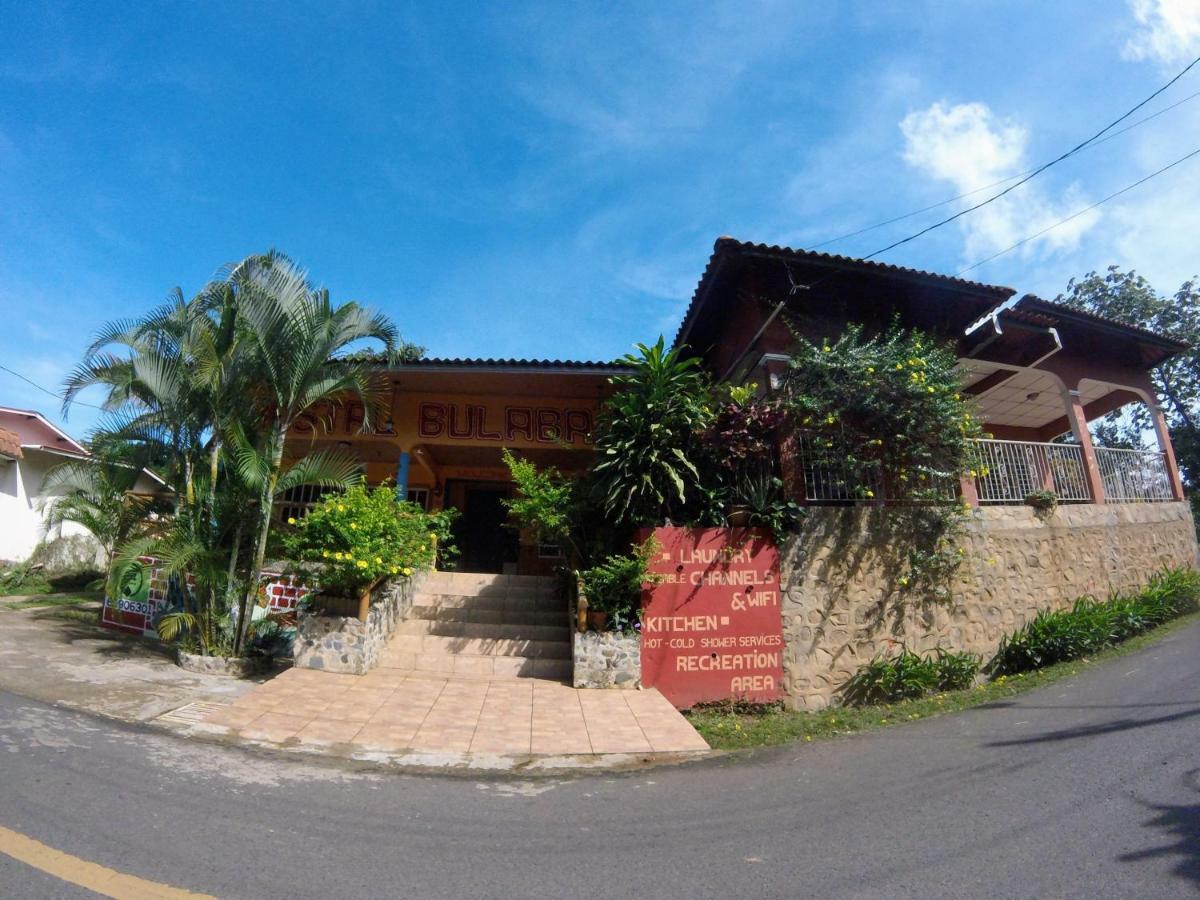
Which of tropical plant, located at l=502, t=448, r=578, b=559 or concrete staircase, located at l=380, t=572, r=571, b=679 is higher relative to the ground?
tropical plant, located at l=502, t=448, r=578, b=559

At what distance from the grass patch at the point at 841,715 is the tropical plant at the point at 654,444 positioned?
2254 mm

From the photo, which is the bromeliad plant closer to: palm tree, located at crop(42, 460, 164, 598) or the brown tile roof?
the brown tile roof

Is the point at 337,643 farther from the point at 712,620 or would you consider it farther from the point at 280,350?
the point at 712,620

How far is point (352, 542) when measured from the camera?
6969 millimetres

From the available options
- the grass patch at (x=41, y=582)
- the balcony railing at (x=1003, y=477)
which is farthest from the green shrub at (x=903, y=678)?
the grass patch at (x=41, y=582)

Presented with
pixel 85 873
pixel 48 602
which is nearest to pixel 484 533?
pixel 48 602

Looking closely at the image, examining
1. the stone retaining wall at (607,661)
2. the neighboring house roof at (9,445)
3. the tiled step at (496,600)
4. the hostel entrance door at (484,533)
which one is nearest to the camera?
the stone retaining wall at (607,661)

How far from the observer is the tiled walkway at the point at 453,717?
5000mm

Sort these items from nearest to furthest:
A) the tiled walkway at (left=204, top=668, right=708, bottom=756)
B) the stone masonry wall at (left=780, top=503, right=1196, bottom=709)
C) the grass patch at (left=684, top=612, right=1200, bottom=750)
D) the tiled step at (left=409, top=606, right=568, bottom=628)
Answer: the tiled walkway at (left=204, top=668, right=708, bottom=756) < the grass patch at (left=684, top=612, right=1200, bottom=750) < the stone masonry wall at (left=780, top=503, right=1196, bottom=709) < the tiled step at (left=409, top=606, right=568, bottom=628)

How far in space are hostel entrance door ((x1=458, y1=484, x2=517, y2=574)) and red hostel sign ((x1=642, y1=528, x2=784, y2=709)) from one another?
6.88 m

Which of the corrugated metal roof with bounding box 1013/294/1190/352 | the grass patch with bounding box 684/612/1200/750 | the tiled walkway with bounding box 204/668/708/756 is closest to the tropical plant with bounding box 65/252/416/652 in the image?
the tiled walkway with bounding box 204/668/708/756

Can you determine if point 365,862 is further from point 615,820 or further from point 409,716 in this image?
point 409,716

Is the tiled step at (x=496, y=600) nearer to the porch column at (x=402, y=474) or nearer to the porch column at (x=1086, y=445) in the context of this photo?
the porch column at (x=402, y=474)

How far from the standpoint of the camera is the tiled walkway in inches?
197
